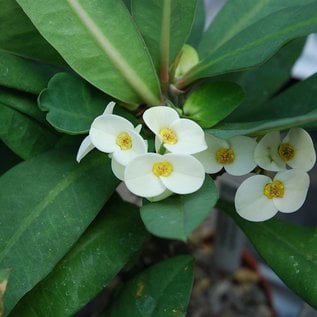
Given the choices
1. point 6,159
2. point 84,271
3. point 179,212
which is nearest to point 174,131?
point 179,212

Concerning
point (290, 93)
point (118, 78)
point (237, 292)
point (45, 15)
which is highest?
point (45, 15)

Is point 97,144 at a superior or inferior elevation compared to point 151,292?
superior

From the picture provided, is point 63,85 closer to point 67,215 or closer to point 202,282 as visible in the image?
point 67,215

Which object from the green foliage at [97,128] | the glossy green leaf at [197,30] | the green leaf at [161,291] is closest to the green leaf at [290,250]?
the green foliage at [97,128]

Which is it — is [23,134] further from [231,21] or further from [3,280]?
[231,21]

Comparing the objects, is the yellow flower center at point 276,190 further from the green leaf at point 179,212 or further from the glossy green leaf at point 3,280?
the glossy green leaf at point 3,280

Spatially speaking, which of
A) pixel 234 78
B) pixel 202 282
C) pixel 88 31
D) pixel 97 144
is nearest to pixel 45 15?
pixel 88 31
